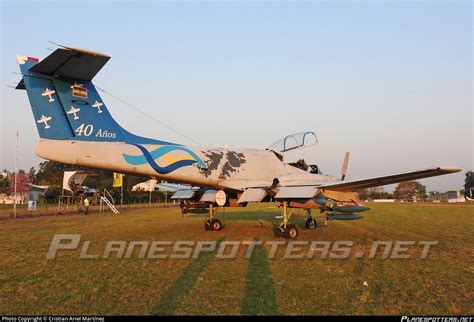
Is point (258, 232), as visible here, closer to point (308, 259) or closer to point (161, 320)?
point (308, 259)

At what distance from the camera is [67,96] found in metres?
11.0

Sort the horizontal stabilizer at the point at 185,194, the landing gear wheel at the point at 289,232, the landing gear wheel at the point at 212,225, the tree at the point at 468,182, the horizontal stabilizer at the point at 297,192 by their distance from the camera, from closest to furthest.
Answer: the horizontal stabilizer at the point at 297,192 → the landing gear wheel at the point at 289,232 → the landing gear wheel at the point at 212,225 → the horizontal stabilizer at the point at 185,194 → the tree at the point at 468,182

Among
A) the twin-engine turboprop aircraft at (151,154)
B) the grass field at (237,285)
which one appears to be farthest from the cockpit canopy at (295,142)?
the grass field at (237,285)

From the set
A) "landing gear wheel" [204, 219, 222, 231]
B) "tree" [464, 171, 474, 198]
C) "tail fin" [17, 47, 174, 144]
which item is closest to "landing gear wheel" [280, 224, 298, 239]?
"landing gear wheel" [204, 219, 222, 231]

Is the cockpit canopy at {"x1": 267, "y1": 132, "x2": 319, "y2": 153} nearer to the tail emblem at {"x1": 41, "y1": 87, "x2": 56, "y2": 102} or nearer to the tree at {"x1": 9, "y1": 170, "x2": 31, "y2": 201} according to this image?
the tail emblem at {"x1": 41, "y1": 87, "x2": 56, "y2": 102}

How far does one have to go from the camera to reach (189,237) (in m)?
13.1

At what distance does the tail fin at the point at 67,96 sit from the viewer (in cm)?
1015

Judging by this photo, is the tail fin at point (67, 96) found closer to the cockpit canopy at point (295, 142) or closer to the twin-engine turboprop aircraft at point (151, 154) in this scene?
the twin-engine turboprop aircraft at point (151, 154)

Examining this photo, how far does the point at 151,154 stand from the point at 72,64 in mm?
3473

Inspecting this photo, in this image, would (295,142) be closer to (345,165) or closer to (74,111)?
(345,165)

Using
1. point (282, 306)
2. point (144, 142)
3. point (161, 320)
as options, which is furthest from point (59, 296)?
point (144, 142)

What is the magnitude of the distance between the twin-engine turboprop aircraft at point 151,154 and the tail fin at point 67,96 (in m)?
0.02

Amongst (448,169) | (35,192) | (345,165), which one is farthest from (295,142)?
(35,192)

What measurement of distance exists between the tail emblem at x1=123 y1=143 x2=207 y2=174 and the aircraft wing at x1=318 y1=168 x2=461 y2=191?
4.43 metres
